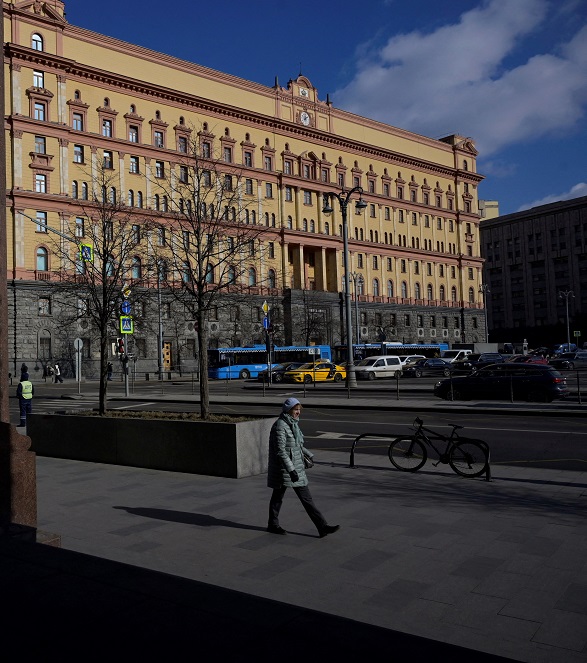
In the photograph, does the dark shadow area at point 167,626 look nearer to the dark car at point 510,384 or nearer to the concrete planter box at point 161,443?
the concrete planter box at point 161,443

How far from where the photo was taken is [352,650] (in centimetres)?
384

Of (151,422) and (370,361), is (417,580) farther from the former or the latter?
(370,361)

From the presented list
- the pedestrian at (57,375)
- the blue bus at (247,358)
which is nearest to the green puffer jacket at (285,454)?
the pedestrian at (57,375)

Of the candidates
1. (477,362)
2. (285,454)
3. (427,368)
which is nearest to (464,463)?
(285,454)

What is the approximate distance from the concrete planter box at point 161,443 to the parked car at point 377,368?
1440 inches

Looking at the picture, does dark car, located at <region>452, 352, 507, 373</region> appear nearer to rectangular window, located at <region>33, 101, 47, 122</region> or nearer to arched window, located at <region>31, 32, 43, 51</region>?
rectangular window, located at <region>33, 101, 47, 122</region>

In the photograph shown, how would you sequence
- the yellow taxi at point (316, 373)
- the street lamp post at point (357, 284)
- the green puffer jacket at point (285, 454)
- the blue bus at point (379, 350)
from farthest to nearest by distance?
the street lamp post at point (357, 284) < the blue bus at point (379, 350) < the yellow taxi at point (316, 373) < the green puffer jacket at point (285, 454)

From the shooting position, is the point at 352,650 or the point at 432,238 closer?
the point at 352,650

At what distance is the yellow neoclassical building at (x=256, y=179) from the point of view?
56.4 meters

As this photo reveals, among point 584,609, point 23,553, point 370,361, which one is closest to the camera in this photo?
point 584,609

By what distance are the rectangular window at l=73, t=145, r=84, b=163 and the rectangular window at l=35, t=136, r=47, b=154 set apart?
10.1 feet

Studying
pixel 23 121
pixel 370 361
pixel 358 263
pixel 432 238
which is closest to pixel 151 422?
pixel 370 361

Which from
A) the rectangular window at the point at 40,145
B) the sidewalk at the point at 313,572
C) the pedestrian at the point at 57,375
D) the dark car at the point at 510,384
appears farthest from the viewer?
the rectangular window at the point at 40,145

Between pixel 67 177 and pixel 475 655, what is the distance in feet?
202
